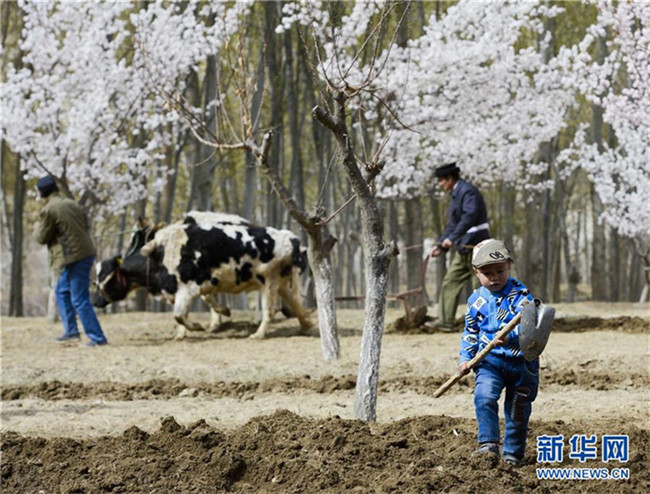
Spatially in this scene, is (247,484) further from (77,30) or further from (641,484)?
(77,30)

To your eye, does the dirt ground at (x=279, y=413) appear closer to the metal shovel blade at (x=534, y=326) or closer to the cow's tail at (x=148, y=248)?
the metal shovel blade at (x=534, y=326)

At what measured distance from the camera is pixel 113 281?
563 inches

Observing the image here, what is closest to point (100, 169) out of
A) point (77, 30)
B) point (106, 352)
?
point (77, 30)

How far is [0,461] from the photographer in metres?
6.02

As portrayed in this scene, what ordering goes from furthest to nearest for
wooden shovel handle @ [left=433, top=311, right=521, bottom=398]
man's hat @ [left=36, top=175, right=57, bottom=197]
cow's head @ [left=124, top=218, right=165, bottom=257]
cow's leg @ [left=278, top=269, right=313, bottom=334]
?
cow's head @ [left=124, top=218, right=165, bottom=257] → cow's leg @ [left=278, top=269, right=313, bottom=334] → man's hat @ [left=36, top=175, right=57, bottom=197] → wooden shovel handle @ [left=433, top=311, right=521, bottom=398]

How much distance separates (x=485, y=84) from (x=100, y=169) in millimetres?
7422

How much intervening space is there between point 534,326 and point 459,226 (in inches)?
274

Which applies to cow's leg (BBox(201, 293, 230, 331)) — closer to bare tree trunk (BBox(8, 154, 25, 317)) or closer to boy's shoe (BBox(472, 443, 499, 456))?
bare tree trunk (BBox(8, 154, 25, 317))

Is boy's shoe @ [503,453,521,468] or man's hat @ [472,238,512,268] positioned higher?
man's hat @ [472,238,512,268]

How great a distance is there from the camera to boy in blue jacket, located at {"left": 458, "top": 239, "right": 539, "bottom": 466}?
5398 millimetres

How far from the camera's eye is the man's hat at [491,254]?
17.7 feet

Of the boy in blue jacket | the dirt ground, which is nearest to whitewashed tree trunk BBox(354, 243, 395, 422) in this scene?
the dirt ground

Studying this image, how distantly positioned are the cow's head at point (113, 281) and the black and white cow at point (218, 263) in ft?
0.82

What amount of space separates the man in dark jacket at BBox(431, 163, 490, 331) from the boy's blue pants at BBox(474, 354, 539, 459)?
251 inches
